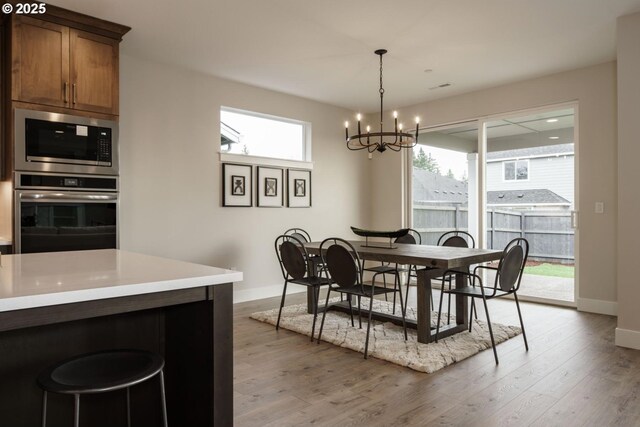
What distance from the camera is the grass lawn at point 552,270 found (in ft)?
16.3

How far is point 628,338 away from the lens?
3.44m

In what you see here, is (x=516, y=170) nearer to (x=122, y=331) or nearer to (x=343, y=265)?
(x=343, y=265)

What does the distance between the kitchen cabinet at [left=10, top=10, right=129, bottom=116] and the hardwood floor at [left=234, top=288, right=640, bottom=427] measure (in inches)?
92.3

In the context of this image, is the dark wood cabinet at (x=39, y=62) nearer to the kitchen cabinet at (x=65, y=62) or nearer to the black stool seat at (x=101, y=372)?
the kitchen cabinet at (x=65, y=62)

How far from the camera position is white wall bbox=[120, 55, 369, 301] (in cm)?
432

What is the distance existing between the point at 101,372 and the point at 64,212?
2.43 metres

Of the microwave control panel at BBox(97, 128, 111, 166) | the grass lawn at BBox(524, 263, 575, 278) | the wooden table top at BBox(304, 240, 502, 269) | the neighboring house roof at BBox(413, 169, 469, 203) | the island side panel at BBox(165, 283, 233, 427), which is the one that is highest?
the microwave control panel at BBox(97, 128, 111, 166)

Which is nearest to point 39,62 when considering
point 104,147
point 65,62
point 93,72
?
point 65,62

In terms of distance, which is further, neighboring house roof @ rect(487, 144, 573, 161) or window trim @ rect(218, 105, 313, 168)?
window trim @ rect(218, 105, 313, 168)

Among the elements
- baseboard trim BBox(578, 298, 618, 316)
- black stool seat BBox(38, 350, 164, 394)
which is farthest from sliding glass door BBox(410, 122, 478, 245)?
black stool seat BBox(38, 350, 164, 394)

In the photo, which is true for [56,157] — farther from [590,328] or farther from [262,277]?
[590,328]

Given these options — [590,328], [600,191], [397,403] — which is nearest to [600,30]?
[600,191]

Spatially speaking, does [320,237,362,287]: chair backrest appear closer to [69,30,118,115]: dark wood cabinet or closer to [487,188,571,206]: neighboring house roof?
[69,30,118,115]: dark wood cabinet

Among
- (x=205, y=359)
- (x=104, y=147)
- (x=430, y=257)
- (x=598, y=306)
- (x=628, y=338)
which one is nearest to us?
(x=205, y=359)
